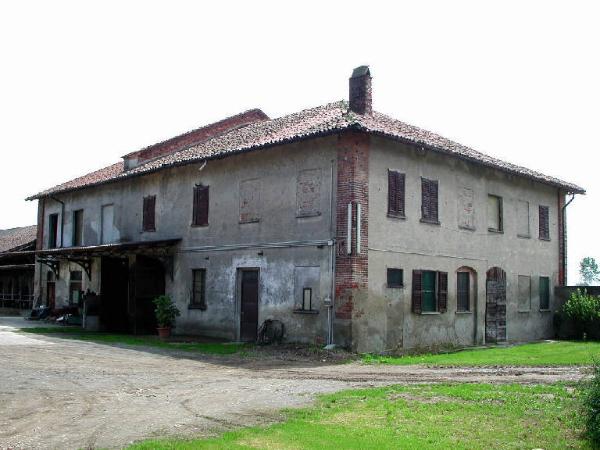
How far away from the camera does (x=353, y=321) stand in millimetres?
18047

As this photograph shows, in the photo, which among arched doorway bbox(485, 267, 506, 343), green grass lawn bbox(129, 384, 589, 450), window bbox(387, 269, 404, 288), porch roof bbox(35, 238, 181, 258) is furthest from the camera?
porch roof bbox(35, 238, 181, 258)

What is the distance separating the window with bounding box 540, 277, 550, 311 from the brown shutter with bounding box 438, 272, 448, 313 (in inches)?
274

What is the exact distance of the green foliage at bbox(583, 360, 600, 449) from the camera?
7668mm

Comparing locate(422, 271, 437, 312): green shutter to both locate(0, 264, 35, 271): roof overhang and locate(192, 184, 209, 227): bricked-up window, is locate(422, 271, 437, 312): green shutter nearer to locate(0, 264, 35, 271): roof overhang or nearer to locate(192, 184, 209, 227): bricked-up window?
locate(192, 184, 209, 227): bricked-up window

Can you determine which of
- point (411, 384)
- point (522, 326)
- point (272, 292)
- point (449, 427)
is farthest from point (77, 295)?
point (449, 427)

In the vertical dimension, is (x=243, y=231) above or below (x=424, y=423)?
above

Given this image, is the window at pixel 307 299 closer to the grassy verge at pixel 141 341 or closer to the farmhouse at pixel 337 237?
the farmhouse at pixel 337 237

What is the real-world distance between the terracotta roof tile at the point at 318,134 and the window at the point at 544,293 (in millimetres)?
3896

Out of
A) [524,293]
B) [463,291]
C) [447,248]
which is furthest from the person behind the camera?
[524,293]

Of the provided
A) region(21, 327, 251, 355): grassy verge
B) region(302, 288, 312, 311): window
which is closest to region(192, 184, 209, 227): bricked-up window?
region(21, 327, 251, 355): grassy verge

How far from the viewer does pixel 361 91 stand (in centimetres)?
2108

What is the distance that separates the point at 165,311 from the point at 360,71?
33.9 ft

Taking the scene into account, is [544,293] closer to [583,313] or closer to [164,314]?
[583,313]

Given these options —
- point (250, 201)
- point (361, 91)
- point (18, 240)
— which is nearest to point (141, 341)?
point (250, 201)
